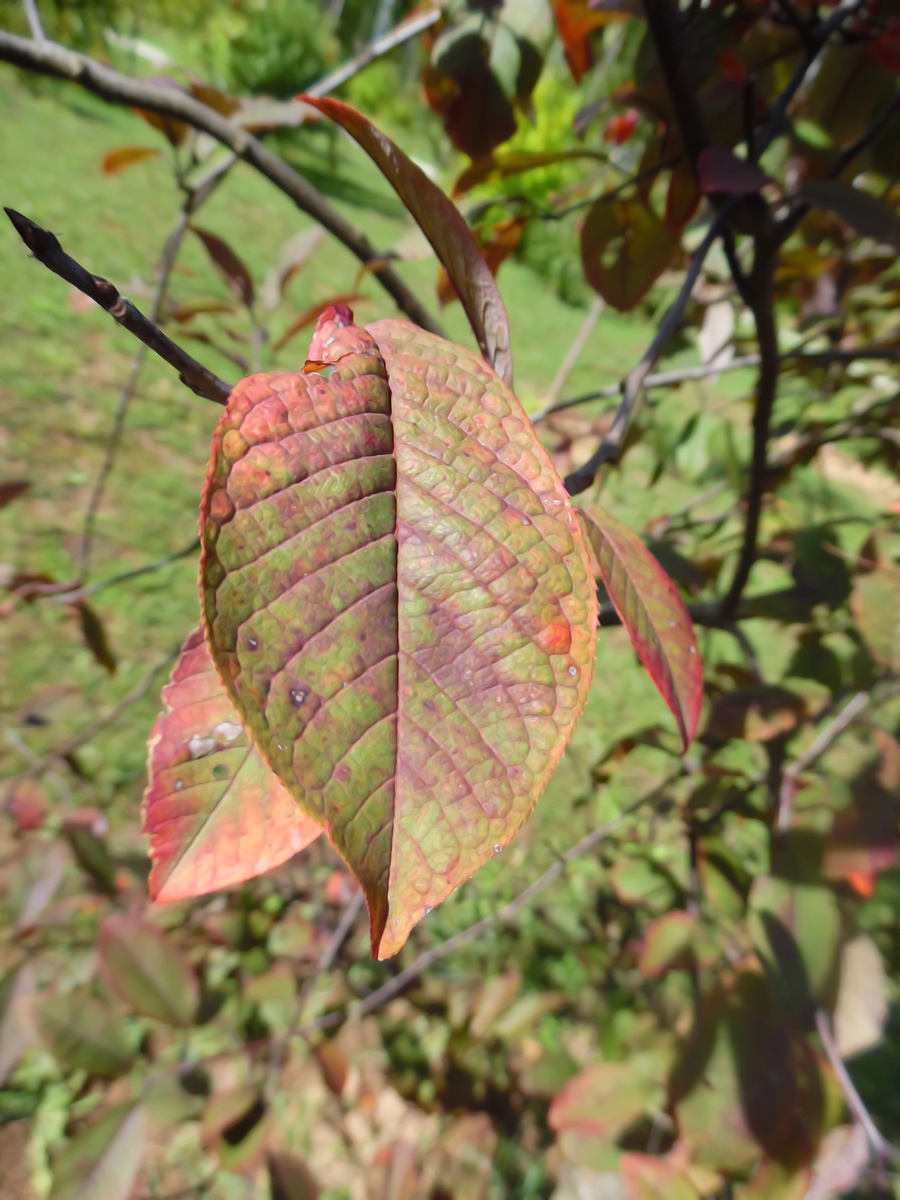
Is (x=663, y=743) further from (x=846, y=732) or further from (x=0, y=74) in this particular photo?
(x=0, y=74)

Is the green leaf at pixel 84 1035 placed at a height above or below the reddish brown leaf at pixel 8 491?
below

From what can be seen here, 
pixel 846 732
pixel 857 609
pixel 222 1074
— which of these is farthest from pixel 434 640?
pixel 222 1074

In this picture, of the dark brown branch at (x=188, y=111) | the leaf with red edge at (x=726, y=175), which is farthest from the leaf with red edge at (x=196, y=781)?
the leaf with red edge at (x=726, y=175)

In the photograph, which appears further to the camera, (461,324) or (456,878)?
(461,324)

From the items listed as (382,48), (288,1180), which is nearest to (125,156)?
(382,48)

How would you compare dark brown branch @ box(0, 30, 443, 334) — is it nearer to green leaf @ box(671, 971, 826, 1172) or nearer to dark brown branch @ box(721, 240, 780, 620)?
dark brown branch @ box(721, 240, 780, 620)

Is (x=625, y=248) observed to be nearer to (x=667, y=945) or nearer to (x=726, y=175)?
(x=726, y=175)

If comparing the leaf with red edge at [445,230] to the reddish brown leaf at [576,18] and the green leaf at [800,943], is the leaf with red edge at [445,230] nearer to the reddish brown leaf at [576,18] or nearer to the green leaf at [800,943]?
the reddish brown leaf at [576,18]
